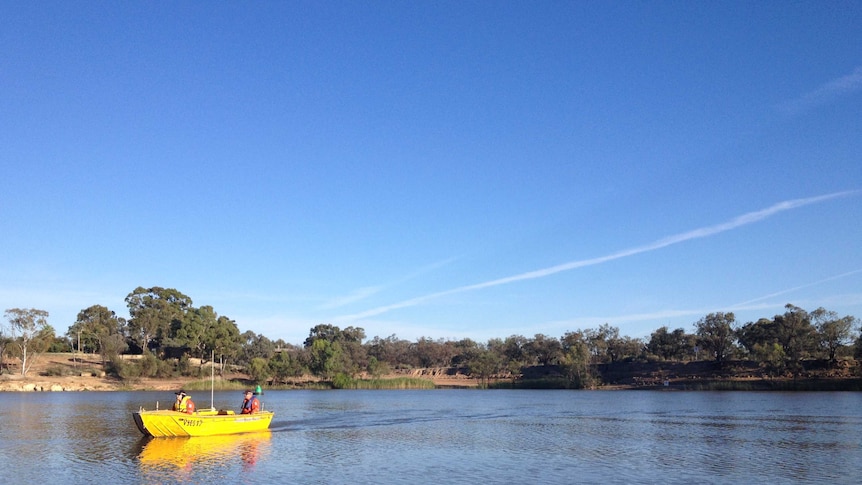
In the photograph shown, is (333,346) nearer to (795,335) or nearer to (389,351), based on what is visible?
(389,351)

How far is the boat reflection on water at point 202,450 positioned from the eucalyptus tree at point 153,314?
297ft

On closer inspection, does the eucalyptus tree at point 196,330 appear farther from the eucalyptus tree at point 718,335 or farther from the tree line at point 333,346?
the eucalyptus tree at point 718,335

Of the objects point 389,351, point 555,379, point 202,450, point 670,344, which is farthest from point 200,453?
point 389,351

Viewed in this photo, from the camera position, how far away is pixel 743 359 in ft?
398

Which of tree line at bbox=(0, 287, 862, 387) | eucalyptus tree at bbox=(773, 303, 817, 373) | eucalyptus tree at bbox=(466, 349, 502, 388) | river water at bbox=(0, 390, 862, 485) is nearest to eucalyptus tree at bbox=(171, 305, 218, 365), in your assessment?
tree line at bbox=(0, 287, 862, 387)

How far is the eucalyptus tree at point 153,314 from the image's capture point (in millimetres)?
126562

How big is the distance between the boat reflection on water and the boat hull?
354 mm

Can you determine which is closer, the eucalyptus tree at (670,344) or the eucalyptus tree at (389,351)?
the eucalyptus tree at (670,344)

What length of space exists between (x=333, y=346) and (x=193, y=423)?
8629 cm

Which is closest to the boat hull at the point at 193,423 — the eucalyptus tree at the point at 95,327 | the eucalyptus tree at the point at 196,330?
Answer: the eucalyptus tree at the point at 196,330

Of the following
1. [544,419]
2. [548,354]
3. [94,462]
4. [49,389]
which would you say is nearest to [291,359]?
[49,389]

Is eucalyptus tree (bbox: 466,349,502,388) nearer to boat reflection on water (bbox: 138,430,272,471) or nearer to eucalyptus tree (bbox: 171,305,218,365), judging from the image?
eucalyptus tree (bbox: 171,305,218,365)

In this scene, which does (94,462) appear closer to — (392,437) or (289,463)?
(289,463)

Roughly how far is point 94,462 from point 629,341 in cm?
12633
